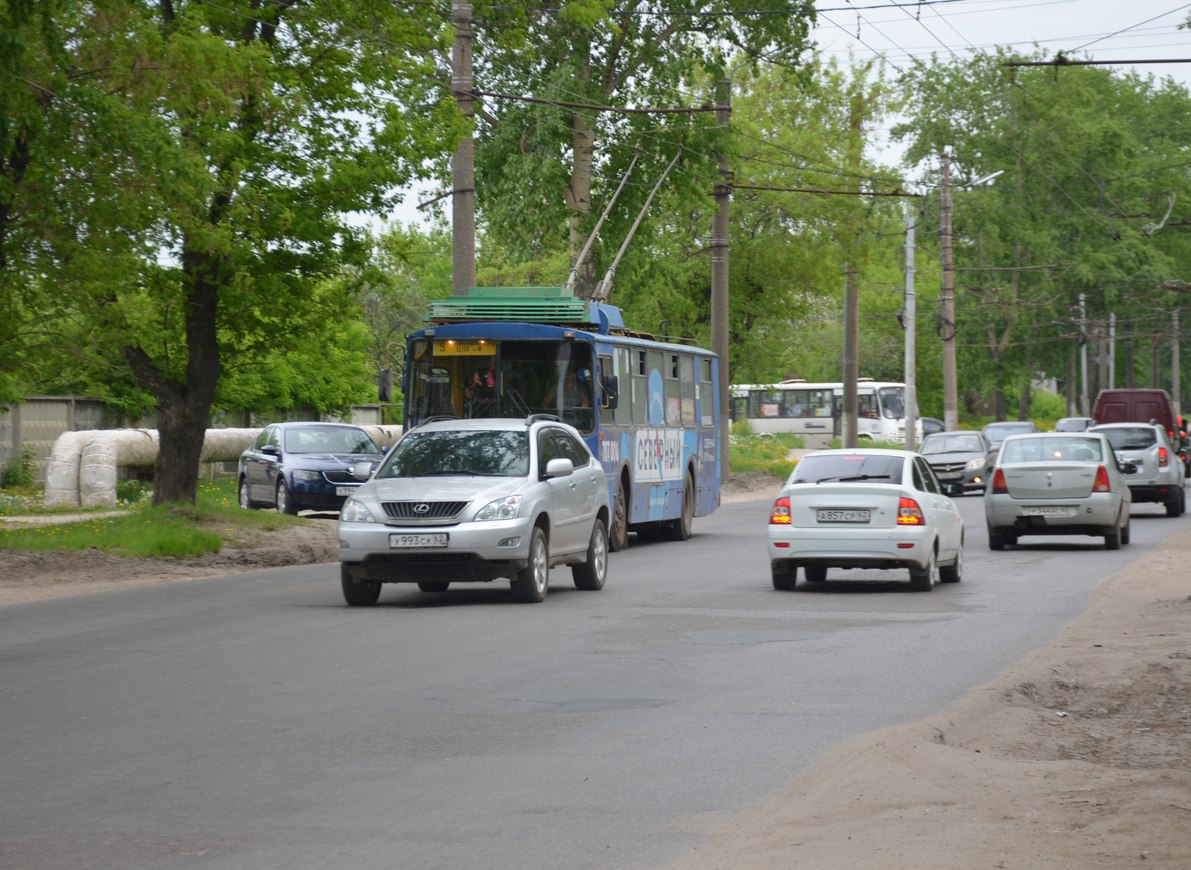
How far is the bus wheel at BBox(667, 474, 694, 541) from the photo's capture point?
29.2 meters

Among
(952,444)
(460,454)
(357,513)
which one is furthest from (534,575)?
(952,444)

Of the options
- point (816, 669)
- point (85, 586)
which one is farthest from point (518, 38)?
point (816, 669)

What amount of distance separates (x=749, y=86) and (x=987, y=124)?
32.0 meters

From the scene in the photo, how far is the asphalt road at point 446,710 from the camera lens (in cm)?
720

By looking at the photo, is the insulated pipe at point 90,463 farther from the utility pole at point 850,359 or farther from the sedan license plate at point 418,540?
the utility pole at point 850,359

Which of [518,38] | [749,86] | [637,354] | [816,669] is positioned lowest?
[816,669]

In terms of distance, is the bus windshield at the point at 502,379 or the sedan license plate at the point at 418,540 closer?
the sedan license plate at the point at 418,540

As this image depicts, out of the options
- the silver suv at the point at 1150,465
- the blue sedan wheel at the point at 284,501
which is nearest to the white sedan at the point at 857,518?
the blue sedan wheel at the point at 284,501

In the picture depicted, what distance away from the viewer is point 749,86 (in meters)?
60.6

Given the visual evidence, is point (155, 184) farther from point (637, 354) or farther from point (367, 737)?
point (367, 737)

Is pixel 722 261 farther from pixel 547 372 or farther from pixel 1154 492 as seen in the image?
pixel 547 372

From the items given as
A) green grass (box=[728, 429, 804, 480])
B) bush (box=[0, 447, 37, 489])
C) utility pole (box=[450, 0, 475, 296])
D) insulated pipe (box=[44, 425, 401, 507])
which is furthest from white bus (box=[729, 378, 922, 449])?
utility pole (box=[450, 0, 475, 296])

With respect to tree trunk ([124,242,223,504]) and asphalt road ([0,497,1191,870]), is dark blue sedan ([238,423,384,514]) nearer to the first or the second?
tree trunk ([124,242,223,504])

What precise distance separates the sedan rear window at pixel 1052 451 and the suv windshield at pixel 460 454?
10.2 m
